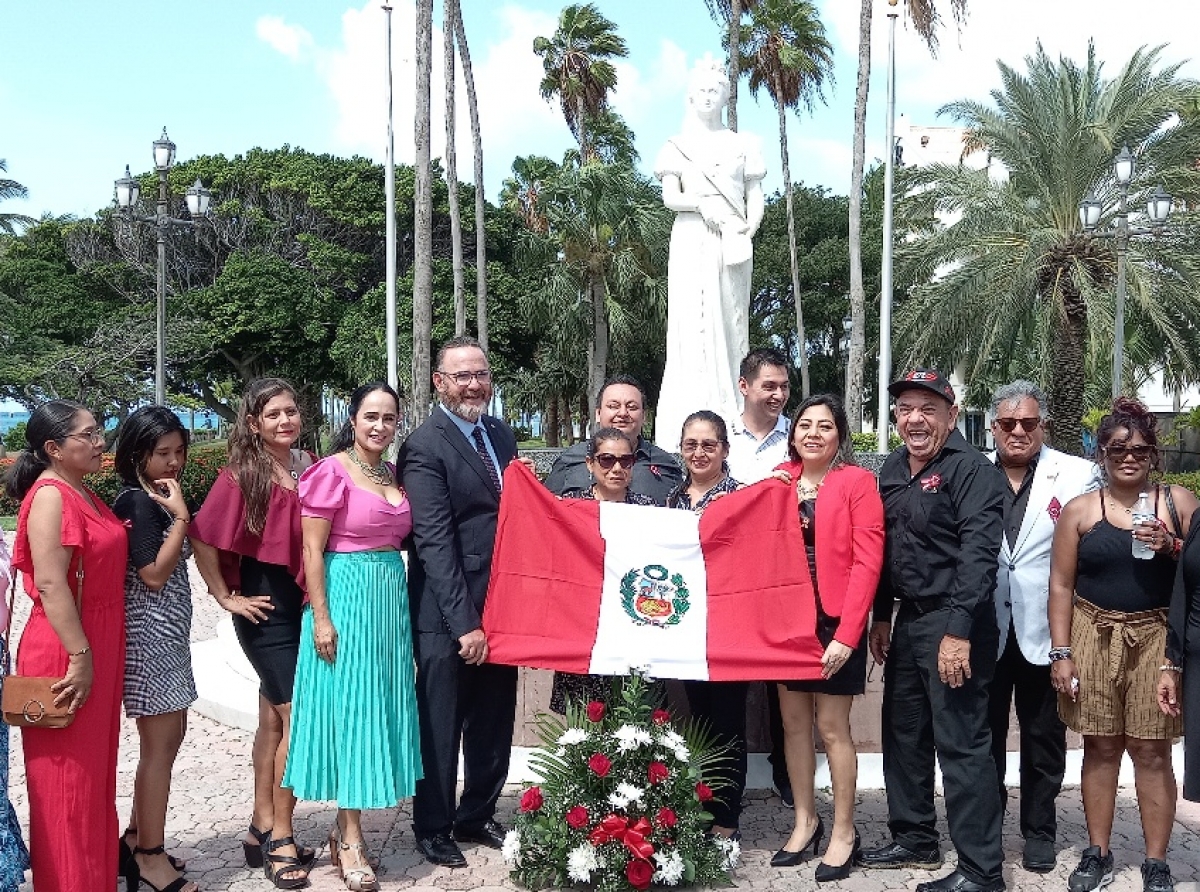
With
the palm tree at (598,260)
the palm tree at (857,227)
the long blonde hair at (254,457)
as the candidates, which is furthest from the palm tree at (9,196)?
the long blonde hair at (254,457)

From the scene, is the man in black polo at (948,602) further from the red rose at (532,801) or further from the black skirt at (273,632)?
the black skirt at (273,632)

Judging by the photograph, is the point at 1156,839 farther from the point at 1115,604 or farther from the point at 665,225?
the point at 665,225

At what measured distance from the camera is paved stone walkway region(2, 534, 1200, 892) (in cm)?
443

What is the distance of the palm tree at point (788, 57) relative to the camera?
3216 centimetres

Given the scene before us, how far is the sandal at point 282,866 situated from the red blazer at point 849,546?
2314 millimetres

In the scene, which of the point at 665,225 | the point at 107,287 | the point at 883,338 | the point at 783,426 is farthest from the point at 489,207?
the point at 783,426

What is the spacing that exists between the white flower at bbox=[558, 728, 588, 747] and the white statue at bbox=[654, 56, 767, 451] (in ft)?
16.6

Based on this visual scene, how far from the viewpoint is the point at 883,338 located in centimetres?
1936

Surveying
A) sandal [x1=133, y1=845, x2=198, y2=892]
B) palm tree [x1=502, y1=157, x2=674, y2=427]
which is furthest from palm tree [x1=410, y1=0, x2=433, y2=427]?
sandal [x1=133, y1=845, x2=198, y2=892]

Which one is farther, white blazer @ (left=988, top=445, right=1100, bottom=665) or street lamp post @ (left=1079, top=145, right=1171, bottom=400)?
street lamp post @ (left=1079, top=145, right=1171, bottom=400)

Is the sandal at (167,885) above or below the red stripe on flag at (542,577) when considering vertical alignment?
below

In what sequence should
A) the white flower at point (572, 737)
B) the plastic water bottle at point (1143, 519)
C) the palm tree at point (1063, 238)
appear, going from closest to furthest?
the plastic water bottle at point (1143, 519) → the white flower at point (572, 737) → the palm tree at point (1063, 238)

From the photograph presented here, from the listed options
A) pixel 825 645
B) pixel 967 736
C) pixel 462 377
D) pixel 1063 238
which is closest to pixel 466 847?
pixel 825 645

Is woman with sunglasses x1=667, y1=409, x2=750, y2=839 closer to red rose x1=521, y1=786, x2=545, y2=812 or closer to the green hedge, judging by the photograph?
red rose x1=521, y1=786, x2=545, y2=812
